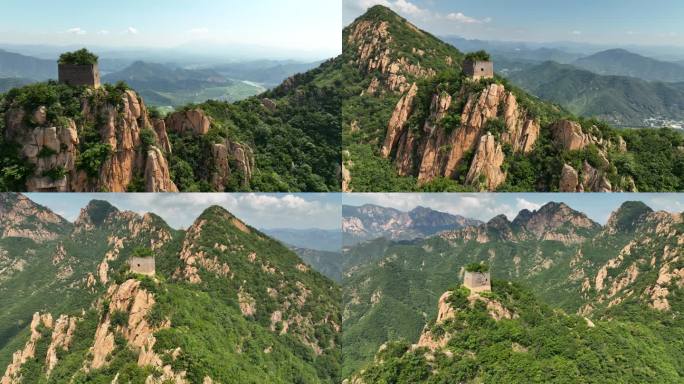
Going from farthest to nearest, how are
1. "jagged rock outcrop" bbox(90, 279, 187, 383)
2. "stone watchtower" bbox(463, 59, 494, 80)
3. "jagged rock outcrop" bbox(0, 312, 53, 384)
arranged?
"jagged rock outcrop" bbox(0, 312, 53, 384)
"stone watchtower" bbox(463, 59, 494, 80)
"jagged rock outcrop" bbox(90, 279, 187, 383)

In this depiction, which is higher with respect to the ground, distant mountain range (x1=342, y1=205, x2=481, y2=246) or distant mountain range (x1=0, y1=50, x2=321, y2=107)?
distant mountain range (x1=0, y1=50, x2=321, y2=107)

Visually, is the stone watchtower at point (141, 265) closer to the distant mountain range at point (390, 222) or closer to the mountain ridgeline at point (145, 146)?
the mountain ridgeline at point (145, 146)

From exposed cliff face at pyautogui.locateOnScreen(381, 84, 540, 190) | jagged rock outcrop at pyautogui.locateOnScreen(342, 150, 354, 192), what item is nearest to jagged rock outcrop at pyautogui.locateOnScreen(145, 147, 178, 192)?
jagged rock outcrop at pyautogui.locateOnScreen(342, 150, 354, 192)

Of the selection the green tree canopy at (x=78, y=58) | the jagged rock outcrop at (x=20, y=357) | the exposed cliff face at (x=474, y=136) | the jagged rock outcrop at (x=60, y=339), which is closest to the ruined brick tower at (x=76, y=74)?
the green tree canopy at (x=78, y=58)

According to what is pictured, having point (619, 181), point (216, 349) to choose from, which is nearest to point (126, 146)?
point (216, 349)

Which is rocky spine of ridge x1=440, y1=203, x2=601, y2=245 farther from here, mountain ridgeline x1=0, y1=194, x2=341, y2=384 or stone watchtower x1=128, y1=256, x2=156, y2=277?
stone watchtower x1=128, y1=256, x2=156, y2=277

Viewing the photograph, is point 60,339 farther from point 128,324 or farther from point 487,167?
point 487,167

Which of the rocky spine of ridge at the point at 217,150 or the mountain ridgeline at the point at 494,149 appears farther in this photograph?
the mountain ridgeline at the point at 494,149
